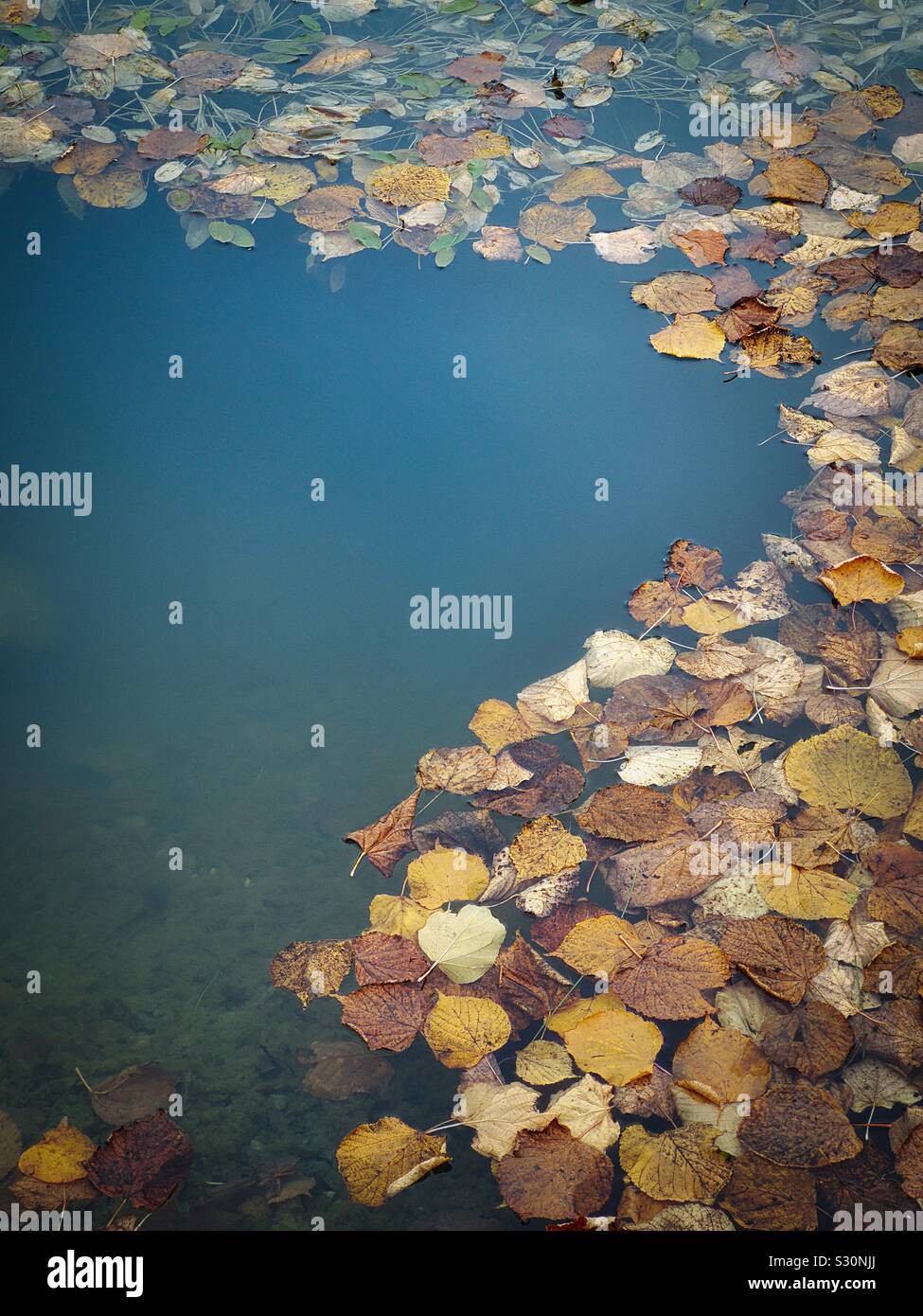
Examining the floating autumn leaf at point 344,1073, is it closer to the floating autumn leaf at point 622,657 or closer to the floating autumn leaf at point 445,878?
the floating autumn leaf at point 445,878

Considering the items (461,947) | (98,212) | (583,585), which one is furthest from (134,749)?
(98,212)

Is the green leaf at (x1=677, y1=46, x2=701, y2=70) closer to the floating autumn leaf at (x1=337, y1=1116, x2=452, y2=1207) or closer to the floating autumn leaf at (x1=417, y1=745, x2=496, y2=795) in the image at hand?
the floating autumn leaf at (x1=417, y1=745, x2=496, y2=795)

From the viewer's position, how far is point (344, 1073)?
1.35 meters

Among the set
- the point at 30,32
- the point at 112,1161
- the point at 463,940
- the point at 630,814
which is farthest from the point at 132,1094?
the point at 30,32

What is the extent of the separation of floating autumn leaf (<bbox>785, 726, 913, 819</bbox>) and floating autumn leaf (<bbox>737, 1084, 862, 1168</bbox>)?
473 mm

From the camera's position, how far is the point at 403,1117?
4.25ft

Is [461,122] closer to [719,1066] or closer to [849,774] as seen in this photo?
[849,774]

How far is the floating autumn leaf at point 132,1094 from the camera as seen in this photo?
1312 mm

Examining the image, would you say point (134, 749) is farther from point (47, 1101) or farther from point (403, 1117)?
point (403, 1117)

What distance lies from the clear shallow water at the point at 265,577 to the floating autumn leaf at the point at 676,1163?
0.18 metres

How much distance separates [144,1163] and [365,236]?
219 cm

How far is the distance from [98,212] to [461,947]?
7.23 ft

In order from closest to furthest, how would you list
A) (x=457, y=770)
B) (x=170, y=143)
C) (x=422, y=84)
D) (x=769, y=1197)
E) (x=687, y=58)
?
1. (x=769, y=1197)
2. (x=457, y=770)
3. (x=170, y=143)
4. (x=422, y=84)
5. (x=687, y=58)

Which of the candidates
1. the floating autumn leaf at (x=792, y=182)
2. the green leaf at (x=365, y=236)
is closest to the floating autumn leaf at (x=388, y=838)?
the green leaf at (x=365, y=236)
